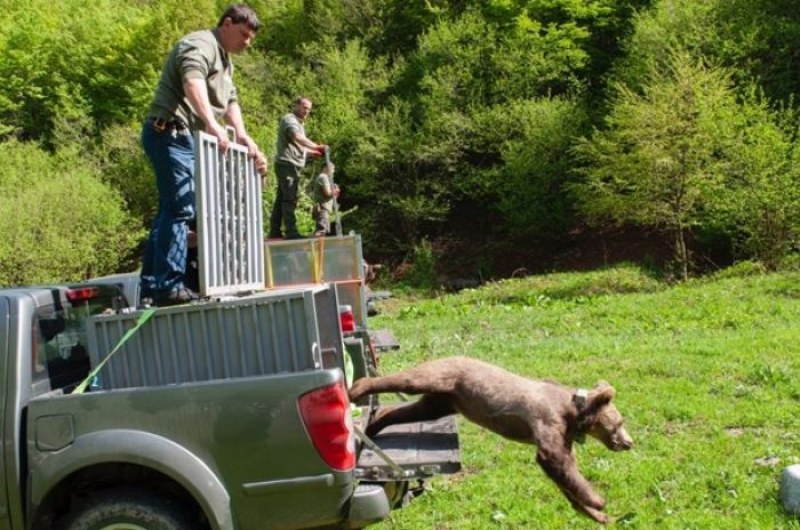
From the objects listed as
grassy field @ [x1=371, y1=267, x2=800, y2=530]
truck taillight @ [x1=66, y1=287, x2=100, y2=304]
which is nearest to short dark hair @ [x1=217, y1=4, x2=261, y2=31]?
truck taillight @ [x1=66, y1=287, x2=100, y2=304]

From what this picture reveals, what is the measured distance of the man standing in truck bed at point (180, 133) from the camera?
4.58 metres

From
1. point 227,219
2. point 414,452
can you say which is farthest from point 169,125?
point 414,452

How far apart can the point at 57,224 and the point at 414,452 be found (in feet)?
94.2

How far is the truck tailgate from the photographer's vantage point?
396cm

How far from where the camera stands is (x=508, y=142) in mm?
28984

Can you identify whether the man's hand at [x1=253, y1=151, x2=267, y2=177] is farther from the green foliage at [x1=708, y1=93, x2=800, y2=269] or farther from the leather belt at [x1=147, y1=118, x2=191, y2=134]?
the green foliage at [x1=708, y1=93, x2=800, y2=269]

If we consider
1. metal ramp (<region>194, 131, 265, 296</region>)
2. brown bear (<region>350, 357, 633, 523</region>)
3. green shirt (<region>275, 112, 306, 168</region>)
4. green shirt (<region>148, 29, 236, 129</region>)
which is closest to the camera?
metal ramp (<region>194, 131, 265, 296</region>)

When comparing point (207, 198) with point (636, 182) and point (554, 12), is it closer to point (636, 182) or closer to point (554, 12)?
point (636, 182)

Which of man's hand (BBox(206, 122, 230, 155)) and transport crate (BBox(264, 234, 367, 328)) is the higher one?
man's hand (BBox(206, 122, 230, 155))

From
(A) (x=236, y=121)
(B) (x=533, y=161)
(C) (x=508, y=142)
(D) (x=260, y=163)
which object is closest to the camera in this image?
(D) (x=260, y=163)

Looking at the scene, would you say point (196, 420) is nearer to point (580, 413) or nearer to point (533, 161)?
point (580, 413)

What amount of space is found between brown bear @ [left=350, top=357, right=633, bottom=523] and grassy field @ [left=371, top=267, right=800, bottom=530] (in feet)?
3.05

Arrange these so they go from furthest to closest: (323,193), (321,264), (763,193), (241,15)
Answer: (763,193) → (323,193) → (321,264) → (241,15)

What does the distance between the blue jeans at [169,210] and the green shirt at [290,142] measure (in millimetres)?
4876
